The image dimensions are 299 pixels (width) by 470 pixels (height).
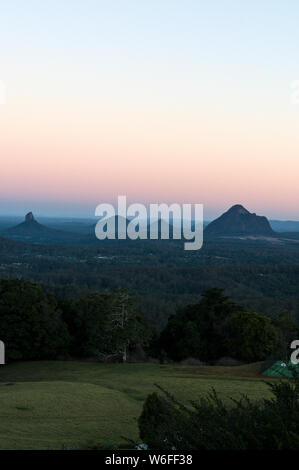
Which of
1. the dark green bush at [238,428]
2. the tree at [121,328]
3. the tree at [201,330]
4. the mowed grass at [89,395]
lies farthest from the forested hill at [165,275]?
the dark green bush at [238,428]

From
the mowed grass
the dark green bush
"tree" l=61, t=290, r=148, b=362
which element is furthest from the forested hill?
the dark green bush

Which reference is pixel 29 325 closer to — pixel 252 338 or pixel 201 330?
pixel 201 330

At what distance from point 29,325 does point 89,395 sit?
52.6 ft

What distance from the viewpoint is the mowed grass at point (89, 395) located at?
580 inches

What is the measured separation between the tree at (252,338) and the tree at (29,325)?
1368 cm

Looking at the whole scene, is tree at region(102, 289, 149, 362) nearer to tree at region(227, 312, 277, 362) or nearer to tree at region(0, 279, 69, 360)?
tree at region(0, 279, 69, 360)

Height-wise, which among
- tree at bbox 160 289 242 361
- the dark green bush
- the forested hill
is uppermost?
the dark green bush

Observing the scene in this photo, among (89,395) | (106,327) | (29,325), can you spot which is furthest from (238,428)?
(29,325)

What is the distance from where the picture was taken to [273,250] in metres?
193

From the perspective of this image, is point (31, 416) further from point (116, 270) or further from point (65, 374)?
point (116, 270)

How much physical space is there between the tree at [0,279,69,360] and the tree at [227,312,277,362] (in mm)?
13685

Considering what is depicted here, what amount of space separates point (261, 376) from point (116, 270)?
101844mm

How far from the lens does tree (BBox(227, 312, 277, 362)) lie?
3481 cm
